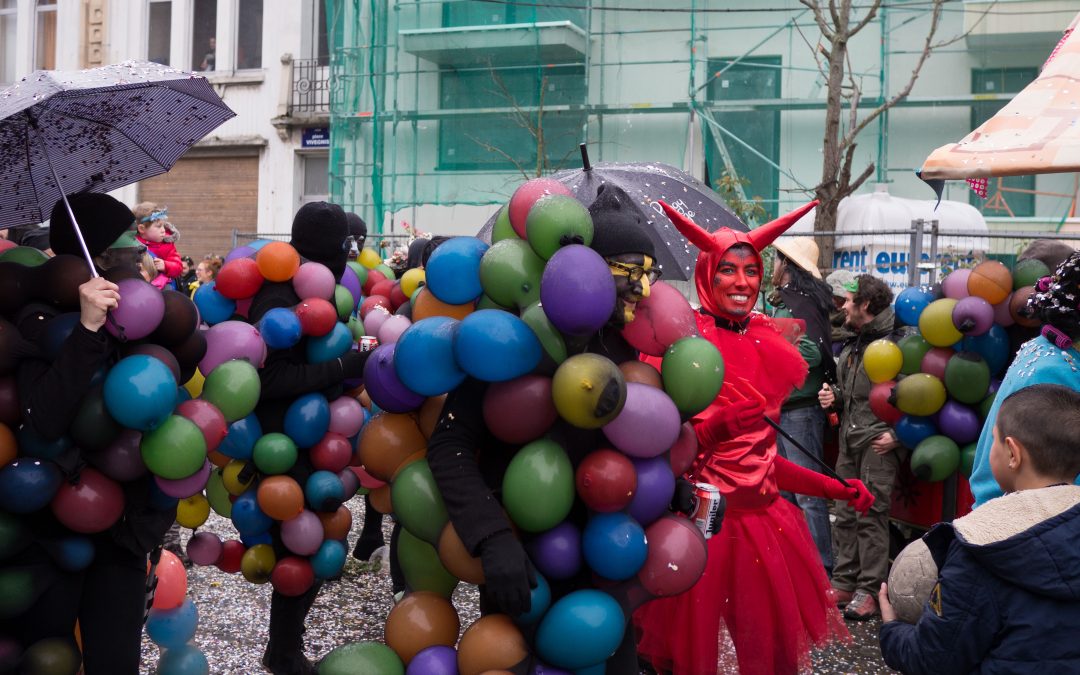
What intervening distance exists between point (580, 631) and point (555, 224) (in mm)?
1016

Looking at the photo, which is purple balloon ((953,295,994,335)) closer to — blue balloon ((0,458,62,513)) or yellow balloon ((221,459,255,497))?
yellow balloon ((221,459,255,497))

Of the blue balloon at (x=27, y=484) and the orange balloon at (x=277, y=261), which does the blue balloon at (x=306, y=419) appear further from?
the blue balloon at (x=27, y=484)

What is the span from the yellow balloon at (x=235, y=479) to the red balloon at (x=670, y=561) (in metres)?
2.15

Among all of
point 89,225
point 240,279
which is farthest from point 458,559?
point 240,279

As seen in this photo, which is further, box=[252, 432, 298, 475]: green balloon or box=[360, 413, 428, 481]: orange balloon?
box=[252, 432, 298, 475]: green balloon

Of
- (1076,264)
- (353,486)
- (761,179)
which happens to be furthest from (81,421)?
(761,179)

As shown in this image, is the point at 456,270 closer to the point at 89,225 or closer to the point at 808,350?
the point at 89,225

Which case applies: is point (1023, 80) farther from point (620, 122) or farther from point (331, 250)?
point (331, 250)

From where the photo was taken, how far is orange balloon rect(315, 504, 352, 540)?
14.8 feet

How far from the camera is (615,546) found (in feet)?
8.66

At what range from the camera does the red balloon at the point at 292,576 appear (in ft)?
14.2

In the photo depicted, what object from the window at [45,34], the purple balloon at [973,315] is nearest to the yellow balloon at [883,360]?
the purple balloon at [973,315]

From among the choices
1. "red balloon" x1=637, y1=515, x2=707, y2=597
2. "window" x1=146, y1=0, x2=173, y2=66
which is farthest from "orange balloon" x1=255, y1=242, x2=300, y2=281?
"window" x1=146, y1=0, x2=173, y2=66

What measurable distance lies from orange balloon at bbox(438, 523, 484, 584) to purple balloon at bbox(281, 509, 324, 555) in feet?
5.94
